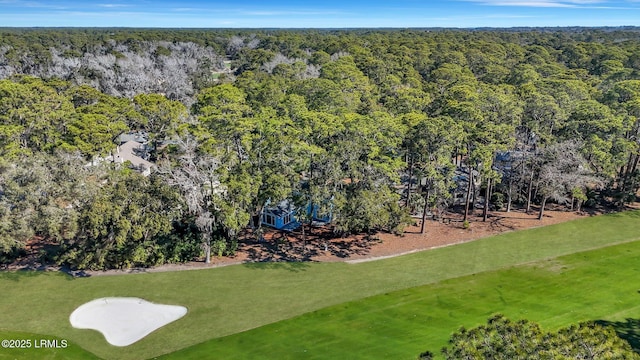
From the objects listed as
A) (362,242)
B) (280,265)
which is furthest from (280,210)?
(362,242)

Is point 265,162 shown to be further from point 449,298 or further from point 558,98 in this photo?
point 558,98

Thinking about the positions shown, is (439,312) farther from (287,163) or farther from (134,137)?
(134,137)

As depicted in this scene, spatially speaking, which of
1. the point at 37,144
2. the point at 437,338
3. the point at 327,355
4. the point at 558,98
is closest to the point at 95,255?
the point at 327,355

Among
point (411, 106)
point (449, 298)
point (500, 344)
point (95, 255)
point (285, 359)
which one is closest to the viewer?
point (500, 344)

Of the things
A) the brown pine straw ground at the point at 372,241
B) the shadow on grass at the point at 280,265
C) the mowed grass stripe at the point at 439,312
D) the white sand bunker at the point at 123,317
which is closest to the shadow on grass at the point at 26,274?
the brown pine straw ground at the point at 372,241

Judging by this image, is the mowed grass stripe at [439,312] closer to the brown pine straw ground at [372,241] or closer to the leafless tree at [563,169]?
the brown pine straw ground at [372,241]

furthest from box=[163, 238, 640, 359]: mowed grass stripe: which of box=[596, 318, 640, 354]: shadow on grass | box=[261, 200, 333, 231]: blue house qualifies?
box=[261, 200, 333, 231]: blue house

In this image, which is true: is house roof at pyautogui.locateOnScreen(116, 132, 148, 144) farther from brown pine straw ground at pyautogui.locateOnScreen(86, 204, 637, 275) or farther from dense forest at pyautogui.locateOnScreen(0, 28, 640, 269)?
brown pine straw ground at pyautogui.locateOnScreen(86, 204, 637, 275)
